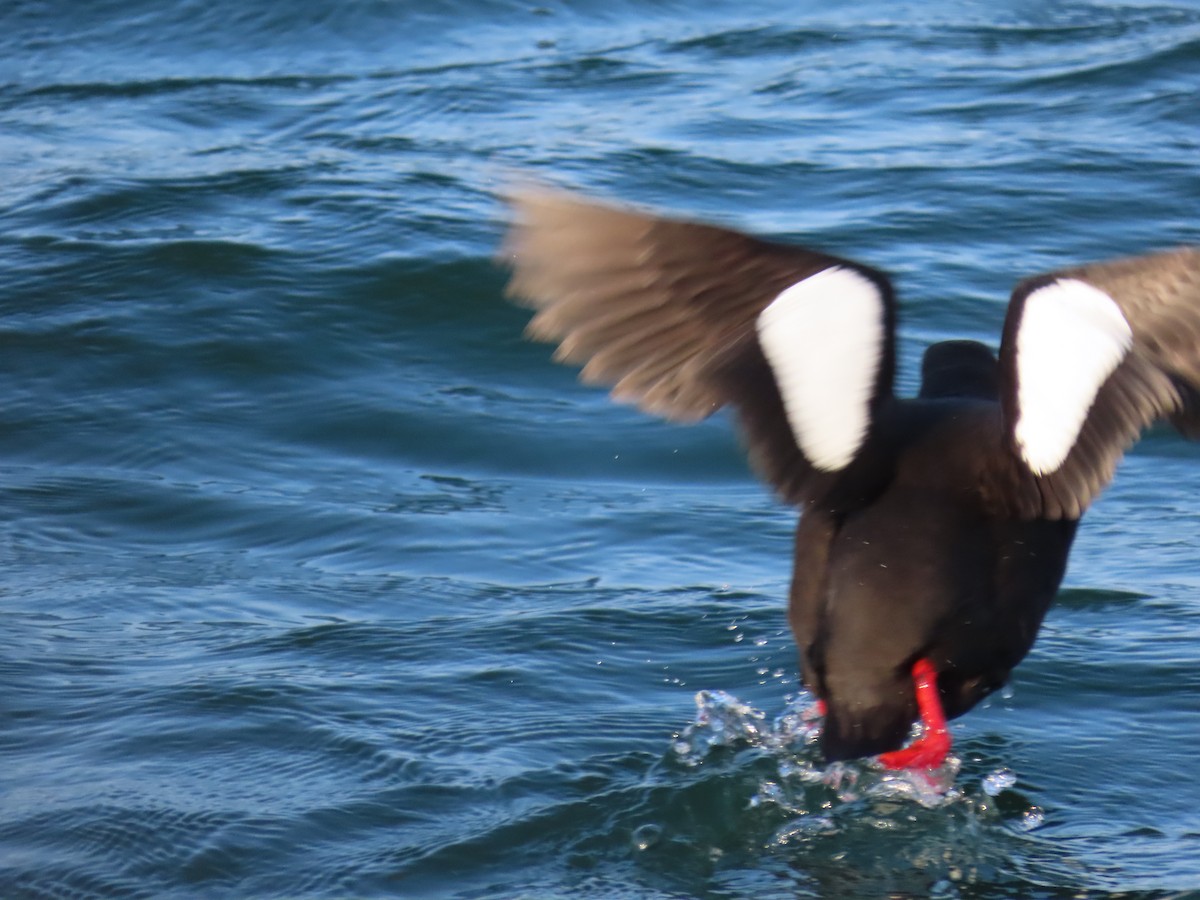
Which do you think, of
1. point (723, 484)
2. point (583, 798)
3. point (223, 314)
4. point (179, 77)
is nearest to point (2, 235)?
point (223, 314)

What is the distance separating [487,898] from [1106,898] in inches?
44.0

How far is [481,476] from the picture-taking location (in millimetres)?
5629

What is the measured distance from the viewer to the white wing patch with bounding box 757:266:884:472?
10.4 feet

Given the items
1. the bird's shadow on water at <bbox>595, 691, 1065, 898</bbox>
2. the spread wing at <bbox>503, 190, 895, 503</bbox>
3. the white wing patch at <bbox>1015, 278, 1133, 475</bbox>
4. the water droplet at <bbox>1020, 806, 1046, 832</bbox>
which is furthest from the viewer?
the water droplet at <bbox>1020, 806, 1046, 832</bbox>

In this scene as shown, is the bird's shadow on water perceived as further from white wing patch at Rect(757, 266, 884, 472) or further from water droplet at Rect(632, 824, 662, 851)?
white wing patch at Rect(757, 266, 884, 472)

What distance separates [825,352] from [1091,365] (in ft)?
1.49

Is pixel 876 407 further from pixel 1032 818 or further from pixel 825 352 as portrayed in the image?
pixel 1032 818

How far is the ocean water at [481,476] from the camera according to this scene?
3.52 metres

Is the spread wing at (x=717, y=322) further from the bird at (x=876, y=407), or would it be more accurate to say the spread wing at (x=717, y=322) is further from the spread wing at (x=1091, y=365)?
the spread wing at (x=1091, y=365)

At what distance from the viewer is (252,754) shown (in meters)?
3.80

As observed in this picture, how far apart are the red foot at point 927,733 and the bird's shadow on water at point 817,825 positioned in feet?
0.14

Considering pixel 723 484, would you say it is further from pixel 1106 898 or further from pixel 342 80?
pixel 342 80

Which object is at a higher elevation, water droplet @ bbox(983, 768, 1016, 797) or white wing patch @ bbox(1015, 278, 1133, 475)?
white wing patch @ bbox(1015, 278, 1133, 475)

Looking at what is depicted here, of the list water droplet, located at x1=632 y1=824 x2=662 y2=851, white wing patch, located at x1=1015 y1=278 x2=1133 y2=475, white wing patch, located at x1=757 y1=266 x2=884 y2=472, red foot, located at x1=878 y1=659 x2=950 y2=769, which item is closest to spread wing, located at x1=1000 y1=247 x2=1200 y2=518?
white wing patch, located at x1=1015 y1=278 x2=1133 y2=475
